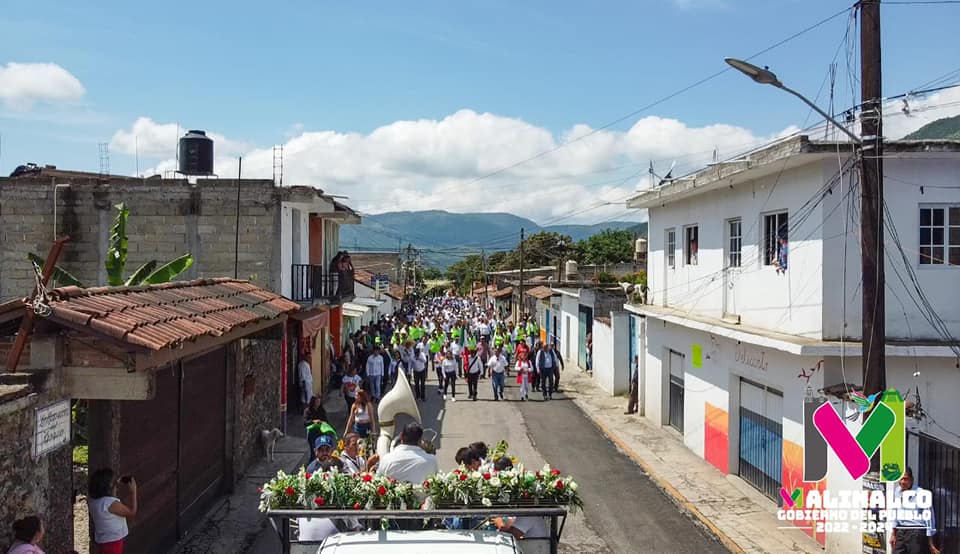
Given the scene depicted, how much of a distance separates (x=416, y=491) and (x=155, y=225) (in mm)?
13519

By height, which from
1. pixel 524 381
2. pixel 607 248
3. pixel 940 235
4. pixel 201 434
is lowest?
pixel 524 381

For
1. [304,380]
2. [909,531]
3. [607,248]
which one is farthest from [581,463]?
[607,248]

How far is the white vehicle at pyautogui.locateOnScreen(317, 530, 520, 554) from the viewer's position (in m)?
4.88

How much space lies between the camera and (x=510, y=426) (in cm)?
1870

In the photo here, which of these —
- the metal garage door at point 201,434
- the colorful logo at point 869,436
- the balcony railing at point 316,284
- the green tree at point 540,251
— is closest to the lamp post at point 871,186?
the colorful logo at point 869,436

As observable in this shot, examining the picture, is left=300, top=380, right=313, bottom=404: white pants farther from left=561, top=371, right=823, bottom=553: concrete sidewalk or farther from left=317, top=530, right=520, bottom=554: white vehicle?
left=317, top=530, right=520, bottom=554: white vehicle

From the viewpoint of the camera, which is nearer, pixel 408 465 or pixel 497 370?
pixel 408 465

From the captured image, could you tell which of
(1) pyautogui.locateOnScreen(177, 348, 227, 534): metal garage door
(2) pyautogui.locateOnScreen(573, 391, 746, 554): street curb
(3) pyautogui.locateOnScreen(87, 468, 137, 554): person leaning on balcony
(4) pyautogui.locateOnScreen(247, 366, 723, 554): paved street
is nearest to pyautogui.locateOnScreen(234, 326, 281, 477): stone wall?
(1) pyautogui.locateOnScreen(177, 348, 227, 534): metal garage door

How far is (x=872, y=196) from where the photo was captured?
845 cm

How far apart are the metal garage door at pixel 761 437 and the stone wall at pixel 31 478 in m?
9.68

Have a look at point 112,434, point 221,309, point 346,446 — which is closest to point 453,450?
point 346,446

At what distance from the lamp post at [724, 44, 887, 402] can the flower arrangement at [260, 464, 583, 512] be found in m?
4.36

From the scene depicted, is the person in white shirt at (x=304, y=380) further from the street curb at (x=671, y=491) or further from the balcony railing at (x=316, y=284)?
the street curb at (x=671, y=491)

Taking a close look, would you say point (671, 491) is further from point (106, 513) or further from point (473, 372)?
point (473, 372)
